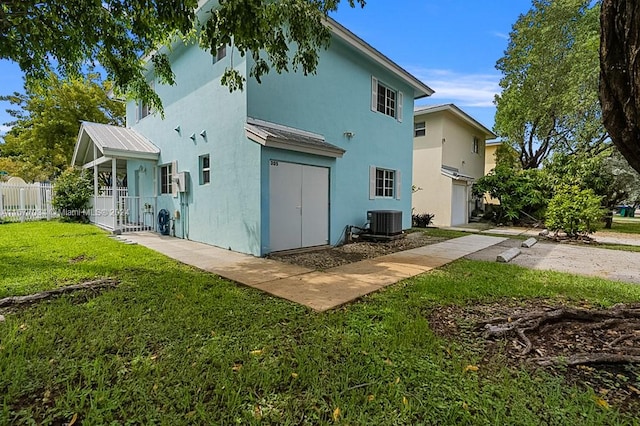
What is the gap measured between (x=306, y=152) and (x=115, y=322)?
585 centimetres

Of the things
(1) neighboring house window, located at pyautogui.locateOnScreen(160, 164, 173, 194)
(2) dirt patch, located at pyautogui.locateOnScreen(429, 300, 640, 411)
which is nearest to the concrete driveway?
(2) dirt patch, located at pyautogui.locateOnScreen(429, 300, 640, 411)

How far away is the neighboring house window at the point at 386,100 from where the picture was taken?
452 inches

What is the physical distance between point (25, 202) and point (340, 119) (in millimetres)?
15665

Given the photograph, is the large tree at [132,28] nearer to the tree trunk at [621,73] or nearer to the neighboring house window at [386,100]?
the tree trunk at [621,73]

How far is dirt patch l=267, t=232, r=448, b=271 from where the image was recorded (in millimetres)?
7160

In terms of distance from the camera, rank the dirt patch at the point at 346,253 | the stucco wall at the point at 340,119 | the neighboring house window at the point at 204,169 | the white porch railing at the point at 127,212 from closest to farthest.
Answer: the dirt patch at the point at 346,253, the stucco wall at the point at 340,119, the neighboring house window at the point at 204,169, the white porch railing at the point at 127,212

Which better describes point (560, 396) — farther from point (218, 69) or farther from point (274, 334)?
point (218, 69)

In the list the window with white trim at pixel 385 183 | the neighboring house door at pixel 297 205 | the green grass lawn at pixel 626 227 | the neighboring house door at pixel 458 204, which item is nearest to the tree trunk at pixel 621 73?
the neighboring house door at pixel 297 205

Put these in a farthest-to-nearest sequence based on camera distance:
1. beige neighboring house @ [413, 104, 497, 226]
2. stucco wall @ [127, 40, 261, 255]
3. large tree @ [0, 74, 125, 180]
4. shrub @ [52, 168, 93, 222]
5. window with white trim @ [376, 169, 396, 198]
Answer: large tree @ [0, 74, 125, 180] < beige neighboring house @ [413, 104, 497, 226] < shrub @ [52, 168, 93, 222] < window with white trim @ [376, 169, 396, 198] < stucco wall @ [127, 40, 261, 255]

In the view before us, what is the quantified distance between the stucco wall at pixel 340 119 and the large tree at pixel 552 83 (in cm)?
1208

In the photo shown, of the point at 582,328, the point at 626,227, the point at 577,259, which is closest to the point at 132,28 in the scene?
the point at 582,328

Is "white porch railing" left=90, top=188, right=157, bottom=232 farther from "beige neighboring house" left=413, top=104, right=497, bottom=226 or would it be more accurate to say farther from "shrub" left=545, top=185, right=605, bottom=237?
"shrub" left=545, top=185, right=605, bottom=237

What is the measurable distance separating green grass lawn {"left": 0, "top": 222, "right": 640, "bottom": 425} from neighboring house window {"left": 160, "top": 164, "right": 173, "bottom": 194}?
23.0 feet

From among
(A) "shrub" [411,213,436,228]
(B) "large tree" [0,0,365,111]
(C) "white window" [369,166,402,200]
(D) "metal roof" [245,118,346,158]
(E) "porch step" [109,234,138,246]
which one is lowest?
(E) "porch step" [109,234,138,246]
